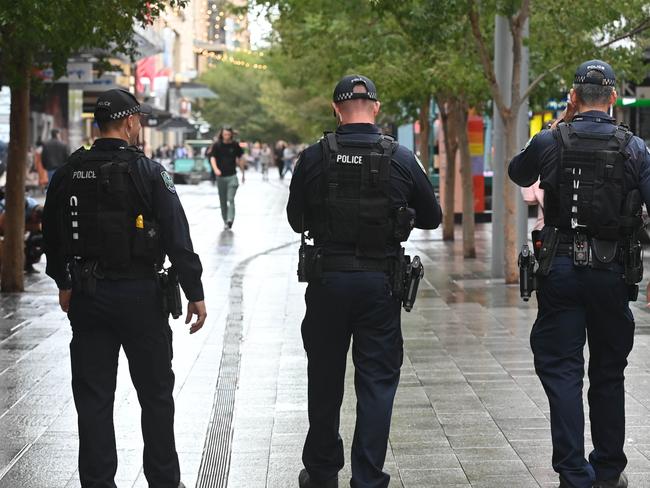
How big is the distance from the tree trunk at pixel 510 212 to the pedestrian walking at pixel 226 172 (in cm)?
976

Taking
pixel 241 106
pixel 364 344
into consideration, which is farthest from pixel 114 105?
pixel 241 106

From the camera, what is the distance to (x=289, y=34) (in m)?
22.7

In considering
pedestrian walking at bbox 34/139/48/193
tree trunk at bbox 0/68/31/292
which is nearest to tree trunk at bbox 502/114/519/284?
tree trunk at bbox 0/68/31/292

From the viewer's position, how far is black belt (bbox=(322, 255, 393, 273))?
5887 mm

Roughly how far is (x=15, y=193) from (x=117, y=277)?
8398 mm

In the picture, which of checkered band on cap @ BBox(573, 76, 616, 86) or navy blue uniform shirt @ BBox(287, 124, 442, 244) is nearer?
navy blue uniform shirt @ BBox(287, 124, 442, 244)

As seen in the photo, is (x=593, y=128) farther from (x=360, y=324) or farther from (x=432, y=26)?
(x=432, y=26)

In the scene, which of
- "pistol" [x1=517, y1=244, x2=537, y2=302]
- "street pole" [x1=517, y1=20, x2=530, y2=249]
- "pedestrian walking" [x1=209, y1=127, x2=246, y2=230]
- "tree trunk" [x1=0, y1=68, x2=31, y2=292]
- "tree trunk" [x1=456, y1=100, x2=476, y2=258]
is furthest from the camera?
"pedestrian walking" [x1=209, y1=127, x2=246, y2=230]

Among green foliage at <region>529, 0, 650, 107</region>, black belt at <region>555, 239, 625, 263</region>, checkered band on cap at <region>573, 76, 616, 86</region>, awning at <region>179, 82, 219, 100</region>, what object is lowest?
black belt at <region>555, 239, 625, 263</region>

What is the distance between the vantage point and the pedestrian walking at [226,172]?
24.2m

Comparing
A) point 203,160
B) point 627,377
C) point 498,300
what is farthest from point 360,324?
point 203,160

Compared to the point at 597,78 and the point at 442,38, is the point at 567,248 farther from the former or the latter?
the point at 442,38

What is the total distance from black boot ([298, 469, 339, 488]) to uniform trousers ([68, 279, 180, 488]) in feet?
2.07

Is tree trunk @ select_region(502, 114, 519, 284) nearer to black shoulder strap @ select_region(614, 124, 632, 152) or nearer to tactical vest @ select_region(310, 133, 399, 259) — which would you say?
black shoulder strap @ select_region(614, 124, 632, 152)
